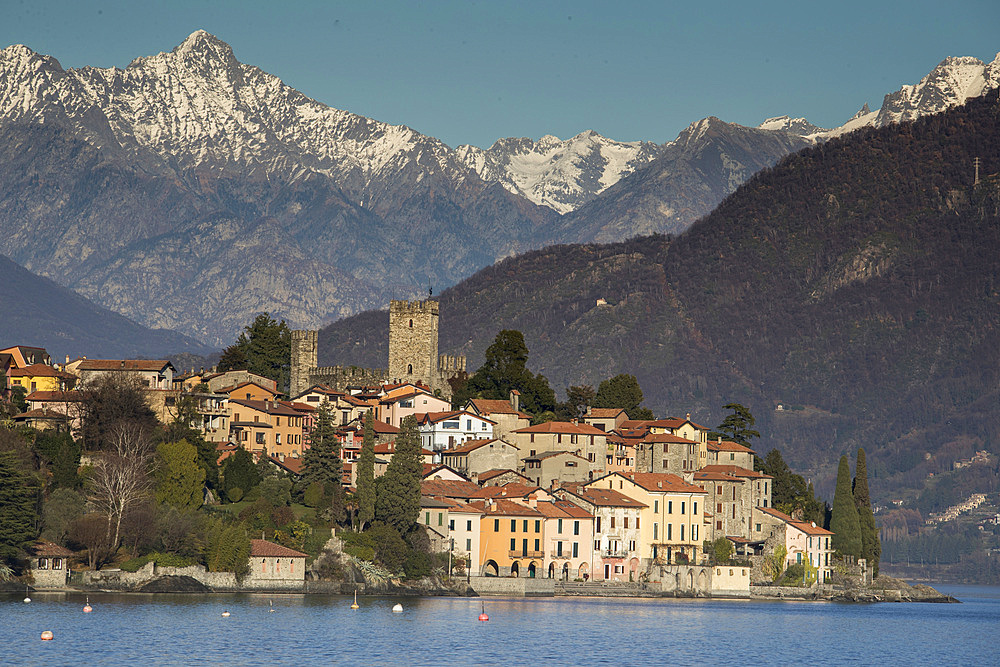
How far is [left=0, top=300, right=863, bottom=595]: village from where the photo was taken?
117 m

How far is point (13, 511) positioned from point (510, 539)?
36.6 metres

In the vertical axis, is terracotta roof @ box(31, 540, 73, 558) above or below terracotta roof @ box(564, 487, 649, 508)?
below

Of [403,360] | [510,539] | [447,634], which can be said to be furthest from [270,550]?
[403,360]

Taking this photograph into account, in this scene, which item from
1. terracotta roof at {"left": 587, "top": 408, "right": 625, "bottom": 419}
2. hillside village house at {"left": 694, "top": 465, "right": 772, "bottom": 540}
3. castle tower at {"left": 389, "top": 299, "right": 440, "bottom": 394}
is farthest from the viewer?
castle tower at {"left": 389, "top": 299, "right": 440, "bottom": 394}

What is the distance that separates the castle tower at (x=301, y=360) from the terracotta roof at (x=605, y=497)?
40523 millimetres

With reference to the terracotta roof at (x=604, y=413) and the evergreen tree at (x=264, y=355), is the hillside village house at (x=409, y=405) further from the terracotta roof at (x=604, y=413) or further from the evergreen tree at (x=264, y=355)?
the evergreen tree at (x=264, y=355)

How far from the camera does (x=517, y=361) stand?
498 feet

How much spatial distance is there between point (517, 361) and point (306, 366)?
2075 cm

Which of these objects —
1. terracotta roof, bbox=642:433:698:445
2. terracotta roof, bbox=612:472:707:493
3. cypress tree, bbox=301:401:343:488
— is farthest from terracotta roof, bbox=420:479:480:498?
terracotta roof, bbox=642:433:698:445

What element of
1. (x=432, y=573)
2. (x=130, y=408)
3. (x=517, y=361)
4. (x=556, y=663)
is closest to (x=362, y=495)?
(x=432, y=573)

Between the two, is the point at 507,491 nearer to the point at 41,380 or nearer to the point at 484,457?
the point at 484,457

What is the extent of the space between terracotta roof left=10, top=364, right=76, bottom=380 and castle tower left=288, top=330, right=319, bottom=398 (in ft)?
84.0

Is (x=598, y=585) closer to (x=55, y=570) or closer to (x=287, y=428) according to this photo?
(x=287, y=428)

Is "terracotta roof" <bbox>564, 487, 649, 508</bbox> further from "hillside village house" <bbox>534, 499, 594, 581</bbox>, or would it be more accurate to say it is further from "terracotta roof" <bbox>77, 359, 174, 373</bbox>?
"terracotta roof" <bbox>77, 359, 174, 373</bbox>
